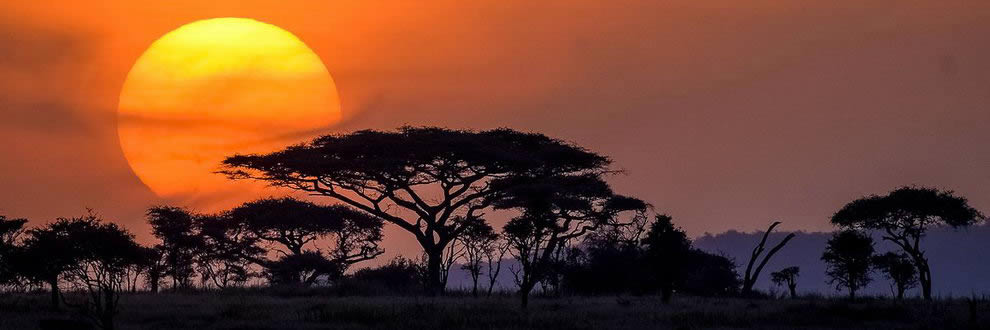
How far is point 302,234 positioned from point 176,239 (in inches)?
289

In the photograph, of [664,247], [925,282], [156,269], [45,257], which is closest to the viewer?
[45,257]

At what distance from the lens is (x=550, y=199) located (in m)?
69.4

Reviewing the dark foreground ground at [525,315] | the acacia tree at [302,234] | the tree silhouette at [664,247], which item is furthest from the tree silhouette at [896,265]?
the acacia tree at [302,234]

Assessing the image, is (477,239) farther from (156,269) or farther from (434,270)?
(156,269)

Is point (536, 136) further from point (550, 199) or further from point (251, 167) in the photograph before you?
point (251, 167)

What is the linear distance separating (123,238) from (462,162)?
21079 millimetres

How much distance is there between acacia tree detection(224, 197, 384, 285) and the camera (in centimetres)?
7219

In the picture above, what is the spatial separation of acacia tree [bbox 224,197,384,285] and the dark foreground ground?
88.9 ft

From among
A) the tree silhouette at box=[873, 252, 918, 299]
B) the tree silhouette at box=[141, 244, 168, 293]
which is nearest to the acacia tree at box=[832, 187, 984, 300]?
the tree silhouette at box=[873, 252, 918, 299]

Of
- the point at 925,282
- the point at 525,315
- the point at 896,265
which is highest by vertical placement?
the point at 896,265

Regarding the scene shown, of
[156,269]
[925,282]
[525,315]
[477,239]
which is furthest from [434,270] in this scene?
[525,315]

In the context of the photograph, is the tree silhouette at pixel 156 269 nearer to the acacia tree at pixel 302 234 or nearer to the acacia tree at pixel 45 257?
the acacia tree at pixel 302 234

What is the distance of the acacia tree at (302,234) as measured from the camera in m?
72.2

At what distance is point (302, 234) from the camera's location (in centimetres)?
7550
